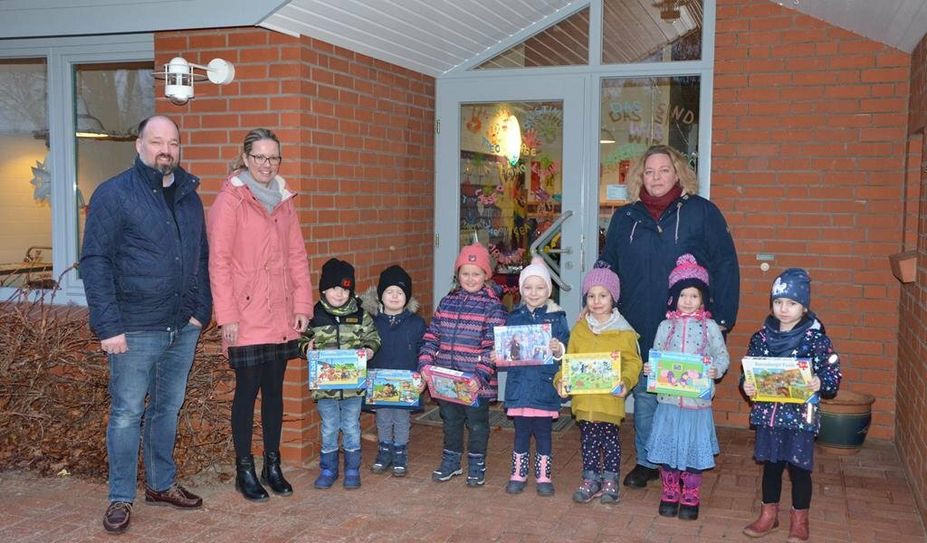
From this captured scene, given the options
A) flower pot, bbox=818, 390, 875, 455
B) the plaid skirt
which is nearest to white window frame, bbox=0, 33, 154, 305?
the plaid skirt

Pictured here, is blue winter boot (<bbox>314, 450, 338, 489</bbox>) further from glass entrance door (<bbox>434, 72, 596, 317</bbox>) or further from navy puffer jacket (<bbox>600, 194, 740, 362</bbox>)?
glass entrance door (<bbox>434, 72, 596, 317</bbox>)

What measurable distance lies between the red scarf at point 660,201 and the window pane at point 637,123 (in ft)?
5.69

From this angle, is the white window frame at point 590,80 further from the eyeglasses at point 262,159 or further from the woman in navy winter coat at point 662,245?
the eyeglasses at point 262,159

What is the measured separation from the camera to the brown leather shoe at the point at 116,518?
482 centimetres

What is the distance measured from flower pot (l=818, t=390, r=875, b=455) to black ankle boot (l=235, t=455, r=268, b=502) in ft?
12.3

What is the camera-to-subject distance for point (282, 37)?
5855 millimetres

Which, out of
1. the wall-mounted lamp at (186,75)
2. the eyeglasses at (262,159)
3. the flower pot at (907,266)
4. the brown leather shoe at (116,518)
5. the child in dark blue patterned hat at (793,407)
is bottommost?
the brown leather shoe at (116,518)

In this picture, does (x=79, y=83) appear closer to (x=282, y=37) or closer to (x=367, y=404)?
(x=282, y=37)

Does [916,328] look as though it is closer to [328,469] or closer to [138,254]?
[328,469]

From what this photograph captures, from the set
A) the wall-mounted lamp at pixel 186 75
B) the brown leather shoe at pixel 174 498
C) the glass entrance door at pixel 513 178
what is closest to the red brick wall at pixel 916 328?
the glass entrance door at pixel 513 178

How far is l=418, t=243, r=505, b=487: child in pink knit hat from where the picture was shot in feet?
18.0

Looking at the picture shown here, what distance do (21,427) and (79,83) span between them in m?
2.58

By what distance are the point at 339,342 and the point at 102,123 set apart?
9.37ft

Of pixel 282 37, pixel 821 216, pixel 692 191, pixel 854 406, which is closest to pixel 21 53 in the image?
pixel 282 37
